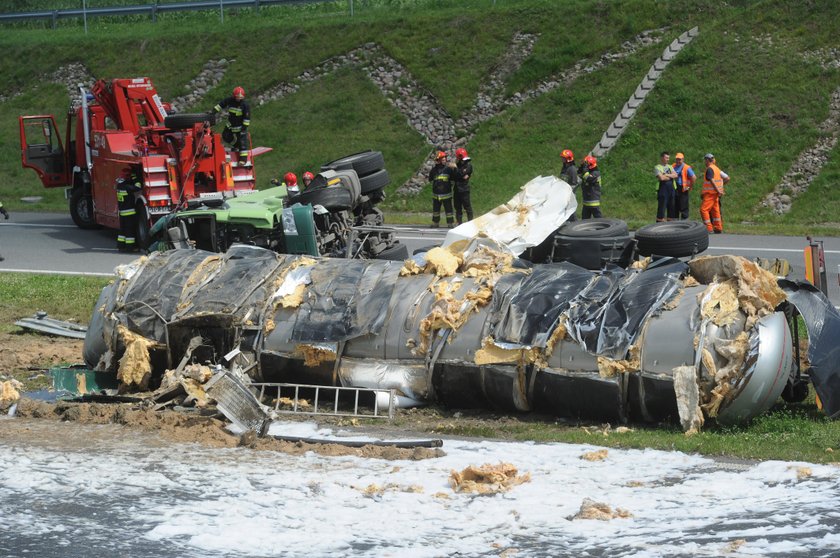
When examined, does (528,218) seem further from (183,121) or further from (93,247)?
(93,247)

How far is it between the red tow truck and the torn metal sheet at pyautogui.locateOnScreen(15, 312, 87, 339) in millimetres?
3045

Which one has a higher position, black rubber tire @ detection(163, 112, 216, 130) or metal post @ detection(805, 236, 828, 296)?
black rubber tire @ detection(163, 112, 216, 130)

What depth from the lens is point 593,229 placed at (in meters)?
12.2

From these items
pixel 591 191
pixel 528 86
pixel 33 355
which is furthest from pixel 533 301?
pixel 528 86

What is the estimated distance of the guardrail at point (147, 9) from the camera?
35719 millimetres

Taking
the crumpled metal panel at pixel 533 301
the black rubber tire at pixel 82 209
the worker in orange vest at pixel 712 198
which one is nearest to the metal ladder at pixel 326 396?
the crumpled metal panel at pixel 533 301

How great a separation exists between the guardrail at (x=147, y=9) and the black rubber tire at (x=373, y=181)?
19.8 meters

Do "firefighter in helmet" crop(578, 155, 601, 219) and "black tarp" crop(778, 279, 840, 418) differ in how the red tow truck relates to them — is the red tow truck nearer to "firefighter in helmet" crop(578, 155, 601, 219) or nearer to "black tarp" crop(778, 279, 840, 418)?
"firefighter in helmet" crop(578, 155, 601, 219)

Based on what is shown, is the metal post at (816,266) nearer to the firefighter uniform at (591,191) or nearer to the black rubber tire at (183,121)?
the firefighter uniform at (591,191)

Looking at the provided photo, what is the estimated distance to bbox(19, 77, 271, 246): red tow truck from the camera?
18.2 m

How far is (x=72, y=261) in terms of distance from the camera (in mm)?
17938

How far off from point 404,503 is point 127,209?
12956mm

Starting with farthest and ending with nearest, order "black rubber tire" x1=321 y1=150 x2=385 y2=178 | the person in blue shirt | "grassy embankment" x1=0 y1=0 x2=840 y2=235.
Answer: "grassy embankment" x1=0 y1=0 x2=840 y2=235, the person in blue shirt, "black rubber tire" x1=321 y1=150 x2=385 y2=178

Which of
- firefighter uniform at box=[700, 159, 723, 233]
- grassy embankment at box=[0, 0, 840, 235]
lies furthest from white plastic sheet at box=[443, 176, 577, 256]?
grassy embankment at box=[0, 0, 840, 235]
